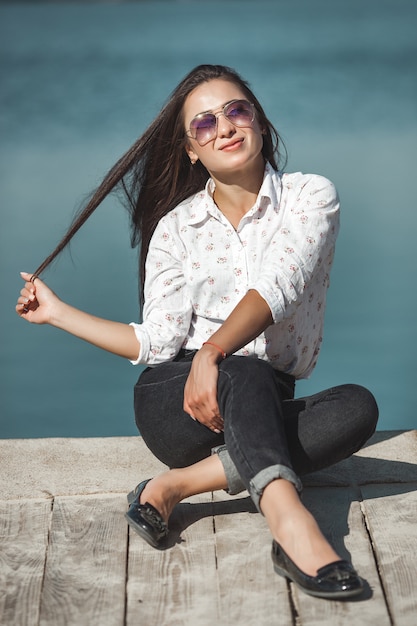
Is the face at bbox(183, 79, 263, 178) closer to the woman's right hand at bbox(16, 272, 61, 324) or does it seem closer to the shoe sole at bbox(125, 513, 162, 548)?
the woman's right hand at bbox(16, 272, 61, 324)

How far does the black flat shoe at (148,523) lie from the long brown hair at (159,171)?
2.58ft

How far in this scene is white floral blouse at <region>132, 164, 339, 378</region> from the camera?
2.80m

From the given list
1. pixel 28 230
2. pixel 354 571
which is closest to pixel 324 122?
pixel 28 230

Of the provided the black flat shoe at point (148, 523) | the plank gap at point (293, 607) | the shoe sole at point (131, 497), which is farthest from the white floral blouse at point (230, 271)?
the plank gap at point (293, 607)

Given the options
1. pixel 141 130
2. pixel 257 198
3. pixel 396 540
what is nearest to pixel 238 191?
pixel 257 198

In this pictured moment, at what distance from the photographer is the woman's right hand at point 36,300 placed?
2811 mm

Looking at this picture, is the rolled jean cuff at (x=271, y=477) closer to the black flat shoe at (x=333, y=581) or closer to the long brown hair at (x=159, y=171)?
the black flat shoe at (x=333, y=581)

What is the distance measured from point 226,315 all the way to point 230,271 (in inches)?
4.6

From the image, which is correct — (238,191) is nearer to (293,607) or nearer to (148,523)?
(148,523)

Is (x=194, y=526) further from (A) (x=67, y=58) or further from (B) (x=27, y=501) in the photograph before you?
(A) (x=67, y=58)

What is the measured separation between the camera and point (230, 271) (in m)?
2.87

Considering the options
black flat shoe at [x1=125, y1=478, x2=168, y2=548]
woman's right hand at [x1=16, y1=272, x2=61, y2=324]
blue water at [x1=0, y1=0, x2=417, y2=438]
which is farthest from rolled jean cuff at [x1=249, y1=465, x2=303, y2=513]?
blue water at [x1=0, y1=0, x2=417, y2=438]

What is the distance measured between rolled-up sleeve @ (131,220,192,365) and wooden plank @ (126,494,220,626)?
0.43m

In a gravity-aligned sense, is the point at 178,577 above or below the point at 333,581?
below
